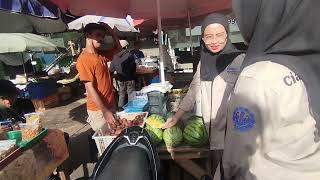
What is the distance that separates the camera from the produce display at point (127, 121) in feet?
12.4

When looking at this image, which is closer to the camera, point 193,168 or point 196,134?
point 196,134

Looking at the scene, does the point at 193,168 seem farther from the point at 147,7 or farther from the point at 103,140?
the point at 147,7

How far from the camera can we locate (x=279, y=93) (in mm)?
1395

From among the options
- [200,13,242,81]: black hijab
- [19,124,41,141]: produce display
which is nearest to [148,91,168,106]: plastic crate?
[200,13,242,81]: black hijab

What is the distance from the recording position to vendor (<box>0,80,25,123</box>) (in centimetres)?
407

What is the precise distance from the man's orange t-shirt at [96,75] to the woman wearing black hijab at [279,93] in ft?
10.1

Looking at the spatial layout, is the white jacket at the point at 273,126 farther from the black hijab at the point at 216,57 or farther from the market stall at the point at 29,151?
the market stall at the point at 29,151

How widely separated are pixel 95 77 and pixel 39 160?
140 centimetres

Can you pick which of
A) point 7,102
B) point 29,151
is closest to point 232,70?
point 29,151

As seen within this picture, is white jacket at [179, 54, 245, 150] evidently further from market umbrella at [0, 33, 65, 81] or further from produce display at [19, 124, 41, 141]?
market umbrella at [0, 33, 65, 81]

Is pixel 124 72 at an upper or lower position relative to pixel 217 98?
lower

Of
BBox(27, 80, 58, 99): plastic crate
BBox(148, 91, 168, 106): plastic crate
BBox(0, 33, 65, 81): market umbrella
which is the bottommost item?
BBox(27, 80, 58, 99): plastic crate

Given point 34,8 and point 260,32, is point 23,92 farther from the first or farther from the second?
point 260,32

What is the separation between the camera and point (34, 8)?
4.08 meters
